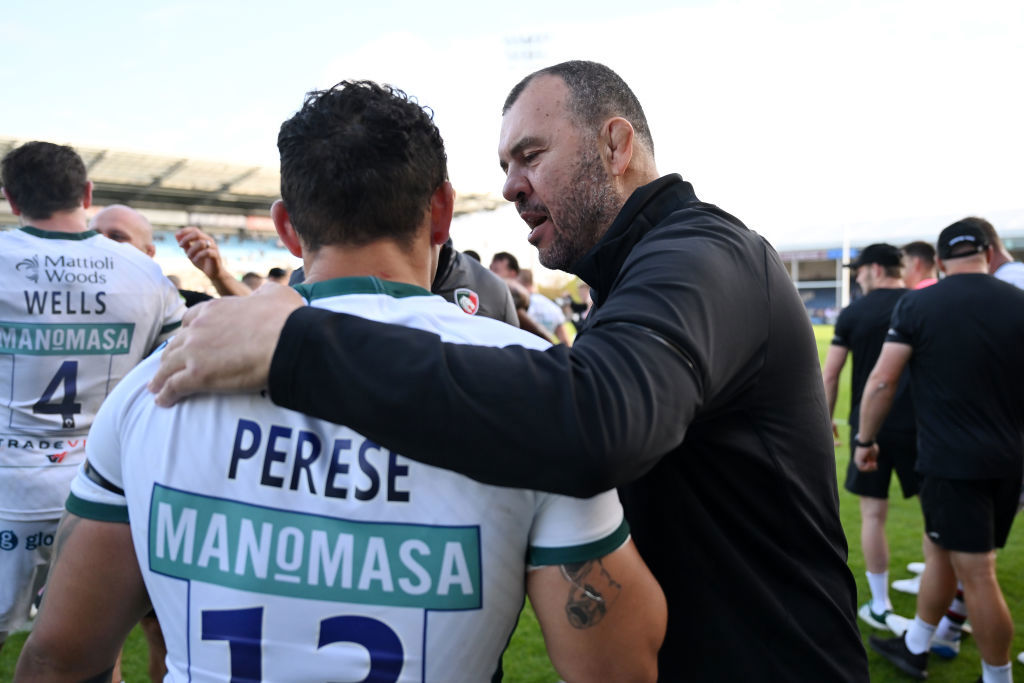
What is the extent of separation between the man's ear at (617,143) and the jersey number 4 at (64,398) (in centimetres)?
268

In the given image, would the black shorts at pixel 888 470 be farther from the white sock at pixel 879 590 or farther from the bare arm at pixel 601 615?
the bare arm at pixel 601 615

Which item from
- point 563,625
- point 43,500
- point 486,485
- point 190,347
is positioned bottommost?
point 43,500

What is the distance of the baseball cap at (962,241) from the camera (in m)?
3.91

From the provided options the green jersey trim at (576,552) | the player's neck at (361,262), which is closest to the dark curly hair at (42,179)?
the player's neck at (361,262)

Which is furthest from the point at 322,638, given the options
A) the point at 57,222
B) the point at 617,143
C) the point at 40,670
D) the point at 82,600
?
the point at 57,222

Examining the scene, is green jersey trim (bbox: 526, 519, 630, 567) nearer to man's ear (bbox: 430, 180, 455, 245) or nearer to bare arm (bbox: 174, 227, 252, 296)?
man's ear (bbox: 430, 180, 455, 245)

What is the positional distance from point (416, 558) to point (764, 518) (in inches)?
27.3

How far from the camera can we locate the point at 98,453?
4.08ft

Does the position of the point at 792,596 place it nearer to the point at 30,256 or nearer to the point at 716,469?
the point at 716,469

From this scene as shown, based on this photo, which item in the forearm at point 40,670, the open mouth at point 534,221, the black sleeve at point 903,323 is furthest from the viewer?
the black sleeve at point 903,323

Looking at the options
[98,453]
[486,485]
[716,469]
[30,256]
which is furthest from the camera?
[30,256]

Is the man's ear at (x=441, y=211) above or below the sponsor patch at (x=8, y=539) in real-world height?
above

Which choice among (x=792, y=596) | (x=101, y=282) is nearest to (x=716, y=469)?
(x=792, y=596)

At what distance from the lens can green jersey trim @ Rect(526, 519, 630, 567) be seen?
44.6 inches
